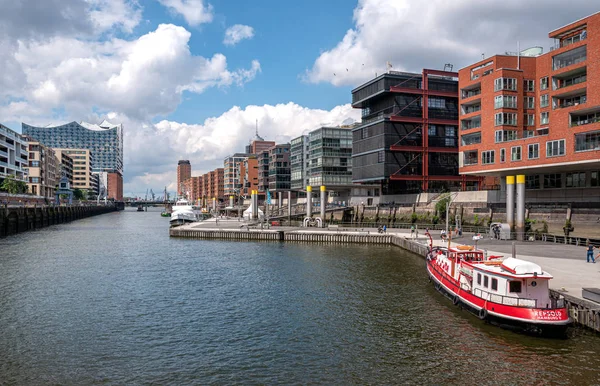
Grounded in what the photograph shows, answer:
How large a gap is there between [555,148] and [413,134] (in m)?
46.8

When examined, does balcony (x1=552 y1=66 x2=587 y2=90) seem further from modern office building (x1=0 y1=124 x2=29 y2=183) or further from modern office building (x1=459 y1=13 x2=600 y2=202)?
modern office building (x1=0 y1=124 x2=29 y2=183)

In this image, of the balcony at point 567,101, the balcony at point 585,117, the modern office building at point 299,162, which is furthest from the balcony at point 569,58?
the modern office building at point 299,162

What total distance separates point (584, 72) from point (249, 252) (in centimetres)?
6039

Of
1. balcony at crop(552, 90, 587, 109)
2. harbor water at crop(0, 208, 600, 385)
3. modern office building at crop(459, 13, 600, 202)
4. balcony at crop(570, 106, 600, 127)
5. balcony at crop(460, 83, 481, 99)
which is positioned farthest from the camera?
balcony at crop(460, 83, 481, 99)

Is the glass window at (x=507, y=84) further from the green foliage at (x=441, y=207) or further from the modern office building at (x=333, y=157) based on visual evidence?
the modern office building at (x=333, y=157)

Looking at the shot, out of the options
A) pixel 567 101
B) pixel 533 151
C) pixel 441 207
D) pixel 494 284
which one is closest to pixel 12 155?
pixel 441 207

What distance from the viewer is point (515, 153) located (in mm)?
76188

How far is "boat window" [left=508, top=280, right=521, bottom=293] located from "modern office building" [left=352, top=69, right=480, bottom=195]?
8170 centimetres

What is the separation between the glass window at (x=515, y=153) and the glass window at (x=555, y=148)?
557 centimetres

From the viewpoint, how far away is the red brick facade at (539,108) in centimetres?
6631

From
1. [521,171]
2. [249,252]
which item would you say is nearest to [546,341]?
[249,252]

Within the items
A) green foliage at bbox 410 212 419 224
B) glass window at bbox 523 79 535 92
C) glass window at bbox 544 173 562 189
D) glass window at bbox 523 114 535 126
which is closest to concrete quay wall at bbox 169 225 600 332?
green foliage at bbox 410 212 419 224

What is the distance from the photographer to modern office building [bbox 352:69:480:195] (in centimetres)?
11200

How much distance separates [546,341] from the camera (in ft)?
90.1
